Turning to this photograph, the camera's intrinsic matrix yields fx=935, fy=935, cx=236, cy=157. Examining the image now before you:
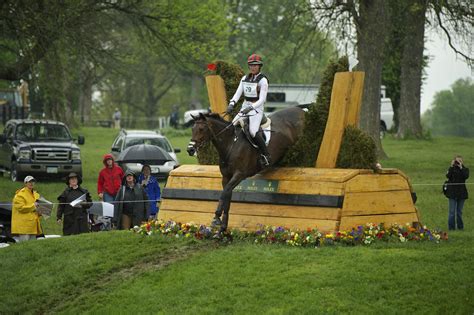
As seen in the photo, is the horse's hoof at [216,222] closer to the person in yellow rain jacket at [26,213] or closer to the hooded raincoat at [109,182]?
the person in yellow rain jacket at [26,213]

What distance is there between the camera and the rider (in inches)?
632

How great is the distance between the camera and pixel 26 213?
1789cm

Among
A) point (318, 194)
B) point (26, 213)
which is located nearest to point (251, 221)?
point (318, 194)

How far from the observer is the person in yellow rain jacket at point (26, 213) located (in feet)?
58.2

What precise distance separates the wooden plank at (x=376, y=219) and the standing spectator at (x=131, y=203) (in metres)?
5.01

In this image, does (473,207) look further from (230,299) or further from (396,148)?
(396,148)

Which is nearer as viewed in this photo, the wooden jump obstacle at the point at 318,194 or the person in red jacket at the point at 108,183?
the wooden jump obstacle at the point at 318,194

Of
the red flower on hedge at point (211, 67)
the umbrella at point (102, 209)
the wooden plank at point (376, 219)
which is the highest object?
the red flower on hedge at point (211, 67)

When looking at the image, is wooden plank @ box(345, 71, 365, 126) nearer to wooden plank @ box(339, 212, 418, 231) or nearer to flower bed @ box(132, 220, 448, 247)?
wooden plank @ box(339, 212, 418, 231)

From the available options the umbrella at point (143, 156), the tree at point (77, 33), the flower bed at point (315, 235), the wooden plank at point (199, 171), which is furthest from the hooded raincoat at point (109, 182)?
the tree at point (77, 33)

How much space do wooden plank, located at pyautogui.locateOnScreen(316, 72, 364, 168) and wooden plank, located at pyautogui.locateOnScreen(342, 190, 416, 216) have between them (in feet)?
4.00

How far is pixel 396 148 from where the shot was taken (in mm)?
41375

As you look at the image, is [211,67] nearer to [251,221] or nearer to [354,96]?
[354,96]

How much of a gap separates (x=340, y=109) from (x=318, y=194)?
192cm
